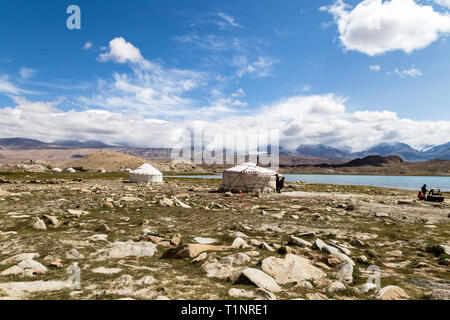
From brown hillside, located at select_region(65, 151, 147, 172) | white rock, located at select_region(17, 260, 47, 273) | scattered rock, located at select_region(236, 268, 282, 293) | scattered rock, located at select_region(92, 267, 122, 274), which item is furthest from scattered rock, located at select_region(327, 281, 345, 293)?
brown hillside, located at select_region(65, 151, 147, 172)

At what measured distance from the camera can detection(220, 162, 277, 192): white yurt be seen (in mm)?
27688

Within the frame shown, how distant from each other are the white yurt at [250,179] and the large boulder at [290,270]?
22.4 m

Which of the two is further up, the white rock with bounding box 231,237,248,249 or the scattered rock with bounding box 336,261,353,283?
the scattered rock with bounding box 336,261,353,283

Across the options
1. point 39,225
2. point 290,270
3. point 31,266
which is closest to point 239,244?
point 290,270

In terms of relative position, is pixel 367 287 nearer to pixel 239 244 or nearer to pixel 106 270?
pixel 239 244

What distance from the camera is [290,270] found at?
4832mm

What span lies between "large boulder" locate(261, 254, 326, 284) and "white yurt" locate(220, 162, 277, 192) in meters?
22.4

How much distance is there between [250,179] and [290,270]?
22987 mm

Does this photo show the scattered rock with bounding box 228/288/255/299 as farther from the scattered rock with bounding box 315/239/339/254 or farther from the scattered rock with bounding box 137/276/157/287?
the scattered rock with bounding box 315/239/339/254

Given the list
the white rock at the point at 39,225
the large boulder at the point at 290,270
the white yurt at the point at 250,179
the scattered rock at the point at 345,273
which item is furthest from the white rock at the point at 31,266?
the white yurt at the point at 250,179

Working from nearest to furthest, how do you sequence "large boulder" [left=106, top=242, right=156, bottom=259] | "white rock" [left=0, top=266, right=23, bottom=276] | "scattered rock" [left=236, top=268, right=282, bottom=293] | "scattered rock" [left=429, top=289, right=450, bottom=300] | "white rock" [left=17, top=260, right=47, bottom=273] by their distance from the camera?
"scattered rock" [left=429, top=289, right=450, bottom=300]
"scattered rock" [left=236, top=268, right=282, bottom=293]
"white rock" [left=0, top=266, right=23, bottom=276]
"white rock" [left=17, top=260, right=47, bottom=273]
"large boulder" [left=106, top=242, right=156, bottom=259]

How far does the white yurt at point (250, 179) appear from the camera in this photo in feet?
90.8

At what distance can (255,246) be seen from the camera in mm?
6863

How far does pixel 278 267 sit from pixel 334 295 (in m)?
1.18
